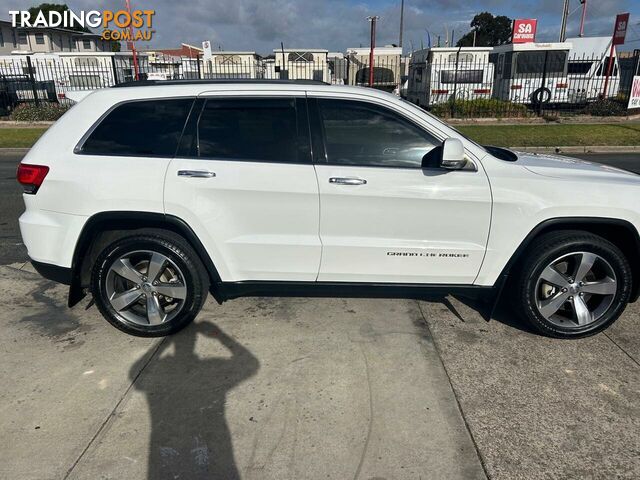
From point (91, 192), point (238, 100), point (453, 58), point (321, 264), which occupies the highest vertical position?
point (453, 58)

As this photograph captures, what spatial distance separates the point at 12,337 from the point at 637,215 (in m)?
4.48

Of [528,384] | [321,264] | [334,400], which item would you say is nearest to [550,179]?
[528,384]

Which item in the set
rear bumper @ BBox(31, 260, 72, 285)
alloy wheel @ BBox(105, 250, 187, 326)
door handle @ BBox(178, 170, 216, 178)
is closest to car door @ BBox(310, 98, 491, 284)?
door handle @ BBox(178, 170, 216, 178)

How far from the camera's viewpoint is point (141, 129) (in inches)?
131

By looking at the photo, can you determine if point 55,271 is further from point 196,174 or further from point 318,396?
point 318,396

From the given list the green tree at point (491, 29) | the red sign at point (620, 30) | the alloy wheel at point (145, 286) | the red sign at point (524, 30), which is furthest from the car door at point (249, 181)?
the green tree at point (491, 29)

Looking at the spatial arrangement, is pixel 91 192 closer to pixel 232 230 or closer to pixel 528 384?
pixel 232 230

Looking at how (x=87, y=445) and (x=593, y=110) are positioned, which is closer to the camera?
(x=87, y=445)

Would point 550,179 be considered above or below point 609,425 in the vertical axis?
above

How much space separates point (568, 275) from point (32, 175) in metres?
3.82

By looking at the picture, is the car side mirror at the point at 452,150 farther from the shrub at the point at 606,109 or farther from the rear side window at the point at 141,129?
the shrub at the point at 606,109

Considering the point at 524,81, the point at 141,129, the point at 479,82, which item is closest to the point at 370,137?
the point at 141,129

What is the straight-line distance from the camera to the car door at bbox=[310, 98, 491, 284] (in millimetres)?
3186

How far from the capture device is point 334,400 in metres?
2.81
